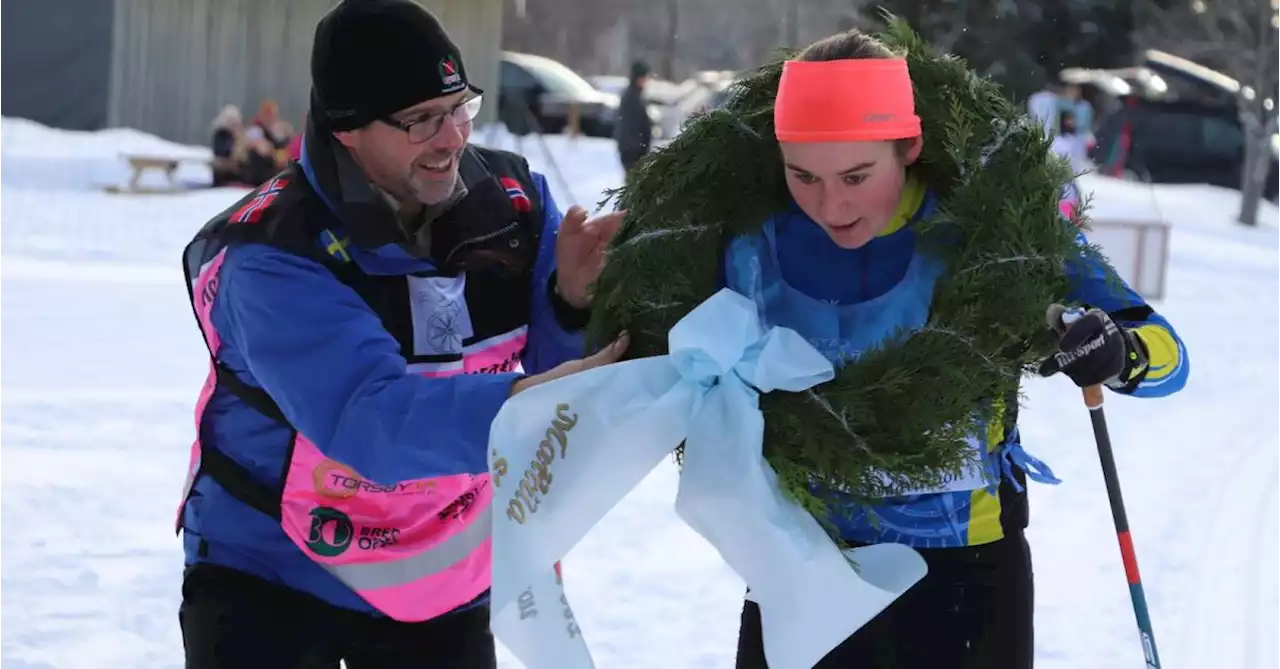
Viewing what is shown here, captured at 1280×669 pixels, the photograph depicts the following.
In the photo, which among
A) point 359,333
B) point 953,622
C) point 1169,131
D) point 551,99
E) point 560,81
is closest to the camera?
point 359,333

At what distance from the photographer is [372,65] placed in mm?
2758

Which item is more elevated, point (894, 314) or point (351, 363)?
point (894, 314)

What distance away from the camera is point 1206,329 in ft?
40.5

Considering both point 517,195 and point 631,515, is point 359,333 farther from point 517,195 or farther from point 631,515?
point 631,515

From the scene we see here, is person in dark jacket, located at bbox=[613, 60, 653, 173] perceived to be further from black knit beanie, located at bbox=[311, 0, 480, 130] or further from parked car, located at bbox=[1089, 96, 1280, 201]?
black knit beanie, located at bbox=[311, 0, 480, 130]

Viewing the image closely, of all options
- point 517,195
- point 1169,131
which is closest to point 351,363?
point 517,195

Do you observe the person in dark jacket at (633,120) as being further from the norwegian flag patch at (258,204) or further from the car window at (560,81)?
the norwegian flag patch at (258,204)

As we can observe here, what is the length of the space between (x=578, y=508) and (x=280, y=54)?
19.5 meters

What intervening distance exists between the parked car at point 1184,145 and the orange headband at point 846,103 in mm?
20979

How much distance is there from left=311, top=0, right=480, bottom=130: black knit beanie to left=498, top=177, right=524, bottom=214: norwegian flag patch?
29 centimetres

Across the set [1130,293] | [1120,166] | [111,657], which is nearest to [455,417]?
[1130,293]

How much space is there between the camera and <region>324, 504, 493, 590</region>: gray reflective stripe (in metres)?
2.88

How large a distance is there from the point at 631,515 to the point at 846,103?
424 cm

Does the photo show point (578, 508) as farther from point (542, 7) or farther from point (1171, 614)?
point (542, 7)
